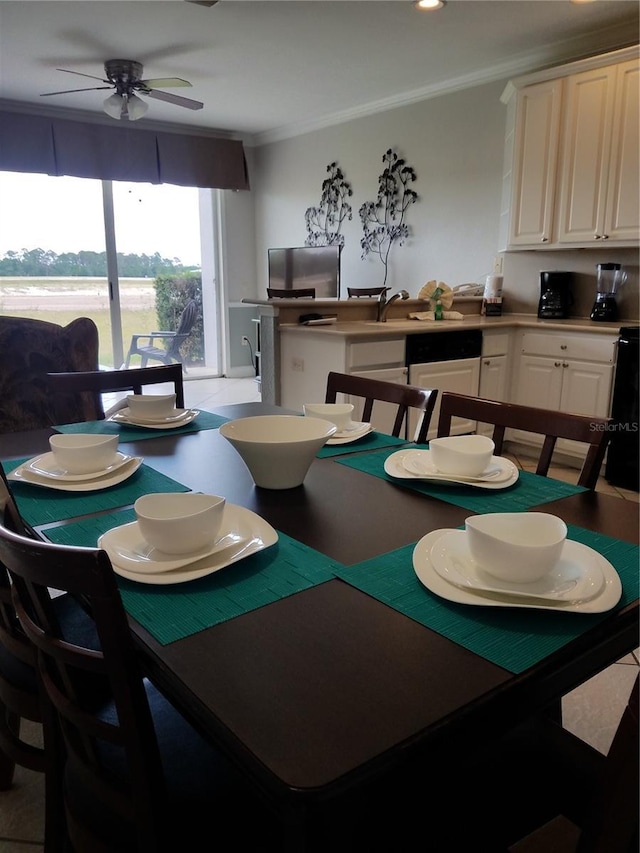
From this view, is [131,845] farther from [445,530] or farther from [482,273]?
[482,273]

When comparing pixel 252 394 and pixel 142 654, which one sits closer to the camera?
pixel 142 654

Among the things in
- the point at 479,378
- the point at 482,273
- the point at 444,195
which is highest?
the point at 444,195

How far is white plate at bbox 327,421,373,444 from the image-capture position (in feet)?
5.55

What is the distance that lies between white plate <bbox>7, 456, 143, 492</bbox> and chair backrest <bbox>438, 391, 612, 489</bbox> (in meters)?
0.86

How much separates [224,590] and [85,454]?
25.1 inches

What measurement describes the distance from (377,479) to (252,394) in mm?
5098

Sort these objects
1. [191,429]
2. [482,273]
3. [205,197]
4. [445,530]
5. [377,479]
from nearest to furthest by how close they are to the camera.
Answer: [445,530], [377,479], [191,429], [482,273], [205,197]

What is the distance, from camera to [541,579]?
913 mm

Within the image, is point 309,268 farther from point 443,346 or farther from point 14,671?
point 14,671

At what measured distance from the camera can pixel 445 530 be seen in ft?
3.51

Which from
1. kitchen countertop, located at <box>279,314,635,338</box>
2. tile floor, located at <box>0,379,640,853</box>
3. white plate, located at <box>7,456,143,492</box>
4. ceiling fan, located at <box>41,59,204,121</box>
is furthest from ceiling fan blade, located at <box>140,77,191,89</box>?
tile floor, located at <box>0,379,640,853</box>

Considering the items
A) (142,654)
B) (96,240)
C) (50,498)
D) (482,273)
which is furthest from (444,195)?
(142,654)

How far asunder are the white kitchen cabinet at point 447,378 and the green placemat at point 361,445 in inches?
82.7

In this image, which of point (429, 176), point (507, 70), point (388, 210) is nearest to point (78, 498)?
point (507, 70)
